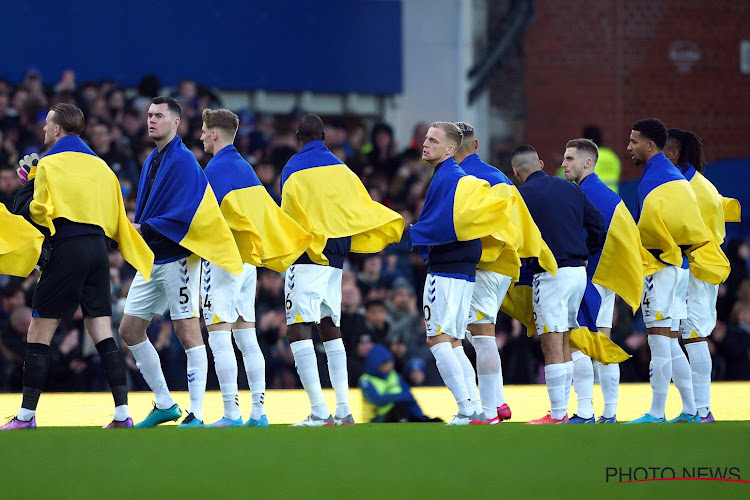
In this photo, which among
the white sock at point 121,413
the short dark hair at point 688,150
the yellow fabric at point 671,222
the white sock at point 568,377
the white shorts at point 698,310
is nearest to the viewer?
the white sock at point 121,413

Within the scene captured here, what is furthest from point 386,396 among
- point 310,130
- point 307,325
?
point 310,130

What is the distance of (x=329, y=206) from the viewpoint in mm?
8398

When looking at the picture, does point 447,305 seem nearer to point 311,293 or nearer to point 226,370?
point 311,293

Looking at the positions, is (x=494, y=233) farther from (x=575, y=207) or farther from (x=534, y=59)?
(x=534, y=59)

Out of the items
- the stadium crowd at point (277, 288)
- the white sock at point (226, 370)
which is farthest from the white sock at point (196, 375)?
the stadium crowd at point (277, 288)

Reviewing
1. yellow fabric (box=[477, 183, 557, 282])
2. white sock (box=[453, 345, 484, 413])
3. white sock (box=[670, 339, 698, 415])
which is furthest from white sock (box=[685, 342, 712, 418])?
white sock (box=[453, 345, 484, 413])

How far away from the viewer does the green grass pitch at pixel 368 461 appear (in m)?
6.39

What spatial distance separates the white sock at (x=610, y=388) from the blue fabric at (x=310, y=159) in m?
2.53

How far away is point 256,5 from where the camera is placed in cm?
1769

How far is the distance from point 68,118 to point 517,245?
3162 millimetres

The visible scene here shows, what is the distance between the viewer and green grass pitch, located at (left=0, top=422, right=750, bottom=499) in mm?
6395

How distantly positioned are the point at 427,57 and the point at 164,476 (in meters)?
13.2

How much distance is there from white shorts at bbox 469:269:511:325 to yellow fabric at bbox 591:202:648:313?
2.69 feet

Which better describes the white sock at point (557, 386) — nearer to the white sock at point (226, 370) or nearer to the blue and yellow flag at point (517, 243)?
the blue and yellow flag at point (517, 243)
